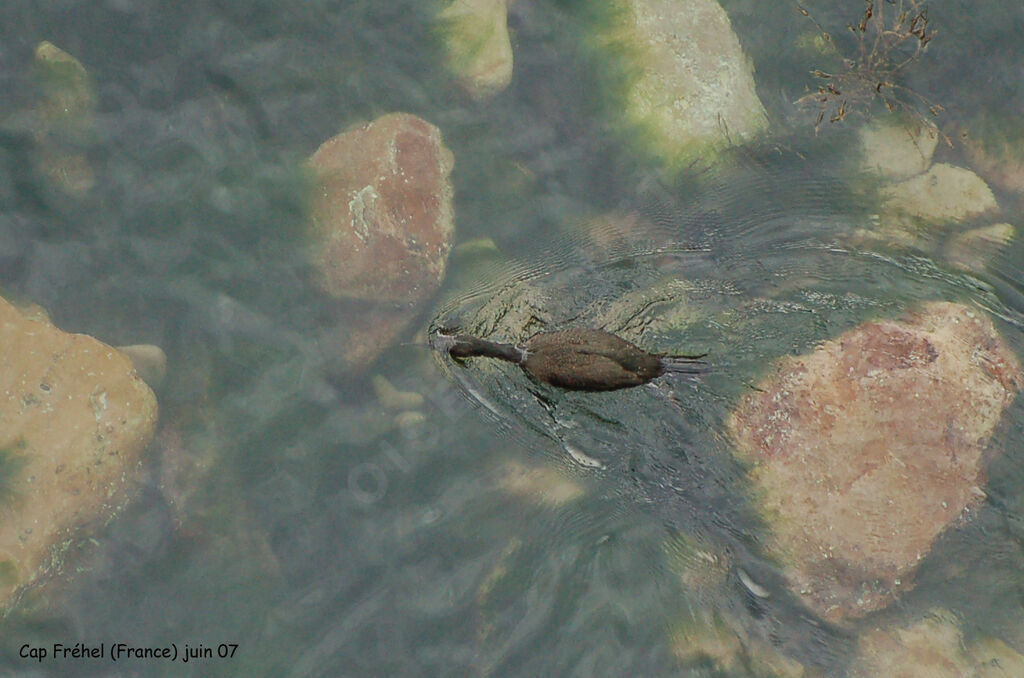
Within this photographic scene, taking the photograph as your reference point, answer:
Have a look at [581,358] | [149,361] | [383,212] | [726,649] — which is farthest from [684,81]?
[149,361]

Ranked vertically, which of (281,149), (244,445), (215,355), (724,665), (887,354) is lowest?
(724,665)

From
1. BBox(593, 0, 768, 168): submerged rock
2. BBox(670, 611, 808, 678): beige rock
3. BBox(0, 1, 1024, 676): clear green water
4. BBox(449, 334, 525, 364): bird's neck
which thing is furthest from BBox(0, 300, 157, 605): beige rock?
BBox(593, 0, 768, 168): submerged rock

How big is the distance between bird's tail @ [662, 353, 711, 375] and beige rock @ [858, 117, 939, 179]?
182cm

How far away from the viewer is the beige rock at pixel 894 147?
6.00m

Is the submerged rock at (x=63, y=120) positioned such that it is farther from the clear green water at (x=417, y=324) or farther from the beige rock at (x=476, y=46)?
the beige rock at (x=476, y=46)

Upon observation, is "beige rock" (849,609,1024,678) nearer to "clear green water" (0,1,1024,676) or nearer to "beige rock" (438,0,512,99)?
"clear green water" (0,1,1024,676)

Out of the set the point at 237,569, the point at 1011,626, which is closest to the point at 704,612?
the point at 1011,626

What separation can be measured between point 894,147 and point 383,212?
3.53 m

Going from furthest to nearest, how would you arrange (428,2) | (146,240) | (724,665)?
(428,2), (146,240), (724,665)

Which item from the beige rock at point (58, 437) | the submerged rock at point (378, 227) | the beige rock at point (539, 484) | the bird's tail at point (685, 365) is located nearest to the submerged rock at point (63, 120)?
the beige rock at point (58, 437)

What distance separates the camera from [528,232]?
595 cm

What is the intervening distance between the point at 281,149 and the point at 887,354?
13.6 feet

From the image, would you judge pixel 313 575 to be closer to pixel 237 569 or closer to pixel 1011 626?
pixel 237 569

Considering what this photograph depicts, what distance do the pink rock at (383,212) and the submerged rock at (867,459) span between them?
2.39 m
